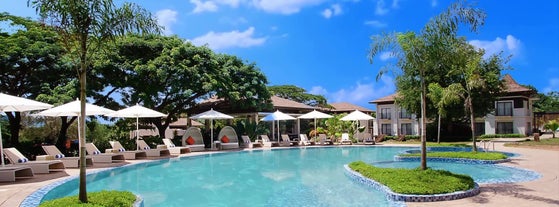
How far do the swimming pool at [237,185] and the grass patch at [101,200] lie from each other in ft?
3.63

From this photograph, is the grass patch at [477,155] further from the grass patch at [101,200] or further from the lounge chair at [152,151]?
the grass patch at [101,200]

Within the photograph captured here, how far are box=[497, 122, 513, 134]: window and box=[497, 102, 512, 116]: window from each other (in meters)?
0.99

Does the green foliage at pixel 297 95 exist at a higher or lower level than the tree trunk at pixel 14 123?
higher

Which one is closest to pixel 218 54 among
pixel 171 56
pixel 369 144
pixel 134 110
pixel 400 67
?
pixel 171 56

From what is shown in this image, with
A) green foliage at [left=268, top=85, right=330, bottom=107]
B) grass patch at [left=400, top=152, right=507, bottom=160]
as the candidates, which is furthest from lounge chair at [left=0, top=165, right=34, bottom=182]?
green foliage at [left=268, top=85, right=330, bottom=107]

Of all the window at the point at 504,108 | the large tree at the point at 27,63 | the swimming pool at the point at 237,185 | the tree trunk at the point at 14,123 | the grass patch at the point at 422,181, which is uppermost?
the large tree at the point at 27,63

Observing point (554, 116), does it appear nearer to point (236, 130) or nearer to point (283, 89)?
point (283, 89)

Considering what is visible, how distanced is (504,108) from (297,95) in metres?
25.4

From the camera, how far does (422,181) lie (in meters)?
8.51

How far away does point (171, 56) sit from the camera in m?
23.6

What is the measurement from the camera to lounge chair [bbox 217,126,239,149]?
2471cm

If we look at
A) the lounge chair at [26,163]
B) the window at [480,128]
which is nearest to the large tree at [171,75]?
the lounge chair at [26,163]

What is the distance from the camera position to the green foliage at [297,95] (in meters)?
55.3

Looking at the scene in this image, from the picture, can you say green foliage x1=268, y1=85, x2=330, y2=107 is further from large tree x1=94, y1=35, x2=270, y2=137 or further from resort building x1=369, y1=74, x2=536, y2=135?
large tree x1=94, y1=35, x2=270, y2=137
